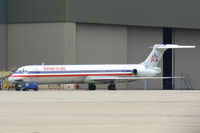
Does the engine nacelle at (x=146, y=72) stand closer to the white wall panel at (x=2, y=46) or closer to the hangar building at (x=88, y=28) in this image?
the hangar building at (x=88, y=28)

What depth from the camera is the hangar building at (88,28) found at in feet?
184

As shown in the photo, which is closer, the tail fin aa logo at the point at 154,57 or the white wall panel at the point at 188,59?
the tail fin aa logo at the point at 154,57

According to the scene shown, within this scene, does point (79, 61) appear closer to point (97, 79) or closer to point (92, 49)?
point (92, 49)

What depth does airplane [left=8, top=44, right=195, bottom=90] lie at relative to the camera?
48719 millimetres

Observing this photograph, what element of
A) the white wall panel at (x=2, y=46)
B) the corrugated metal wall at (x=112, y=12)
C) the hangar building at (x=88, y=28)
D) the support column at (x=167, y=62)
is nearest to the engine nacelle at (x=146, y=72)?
the hangar building at (x=88, y=28)

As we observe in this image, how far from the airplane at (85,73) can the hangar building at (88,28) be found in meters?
5.58

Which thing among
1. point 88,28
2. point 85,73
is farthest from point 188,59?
point 85,73

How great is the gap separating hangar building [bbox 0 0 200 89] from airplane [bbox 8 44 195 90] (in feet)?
18.3

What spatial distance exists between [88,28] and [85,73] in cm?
796

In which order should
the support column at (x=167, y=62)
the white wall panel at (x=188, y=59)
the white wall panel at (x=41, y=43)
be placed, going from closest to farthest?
the white wall panel at (x=41, y=43)
the support column at (x=167, y=62)
the white wall panel at (x=188, y=59)
